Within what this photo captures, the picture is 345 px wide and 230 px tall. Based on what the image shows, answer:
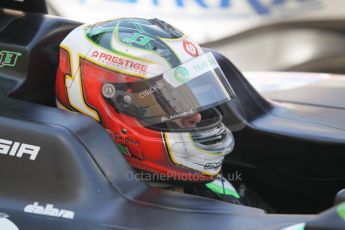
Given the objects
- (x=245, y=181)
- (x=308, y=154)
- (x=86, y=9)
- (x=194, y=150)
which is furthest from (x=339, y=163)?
(x=86, y=9)

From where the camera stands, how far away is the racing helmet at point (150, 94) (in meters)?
1.61

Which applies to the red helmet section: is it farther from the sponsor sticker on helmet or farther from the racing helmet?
the sponsor sticker on helmet

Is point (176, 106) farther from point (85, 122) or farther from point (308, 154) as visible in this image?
point (308, 154)

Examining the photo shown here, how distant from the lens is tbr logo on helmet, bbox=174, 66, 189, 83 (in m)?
1.60

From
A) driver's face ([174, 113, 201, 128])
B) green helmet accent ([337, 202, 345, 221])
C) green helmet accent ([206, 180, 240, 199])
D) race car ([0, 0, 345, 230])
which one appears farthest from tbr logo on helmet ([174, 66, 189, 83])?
green helmet accent ([337, 202, 345, 221])

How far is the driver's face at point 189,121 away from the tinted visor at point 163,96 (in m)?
0.05

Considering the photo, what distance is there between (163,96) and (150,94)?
3 centimetres

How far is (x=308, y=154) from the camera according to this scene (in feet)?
6.82

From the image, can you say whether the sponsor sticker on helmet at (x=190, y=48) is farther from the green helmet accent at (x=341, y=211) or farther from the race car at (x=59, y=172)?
the green helmet accent at (x=341, y=211)

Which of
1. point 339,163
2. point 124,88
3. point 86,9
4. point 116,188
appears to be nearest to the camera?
point 116,188

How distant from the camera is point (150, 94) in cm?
160

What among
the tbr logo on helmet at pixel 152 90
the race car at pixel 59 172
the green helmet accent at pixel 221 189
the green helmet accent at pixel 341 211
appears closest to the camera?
the green helmet accent at pixel 341 211

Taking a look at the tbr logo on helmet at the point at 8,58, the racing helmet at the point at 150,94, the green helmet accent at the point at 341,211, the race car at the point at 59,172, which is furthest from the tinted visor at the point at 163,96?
the green helmet accent at the point at 341,211

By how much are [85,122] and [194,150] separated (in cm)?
→ 31
